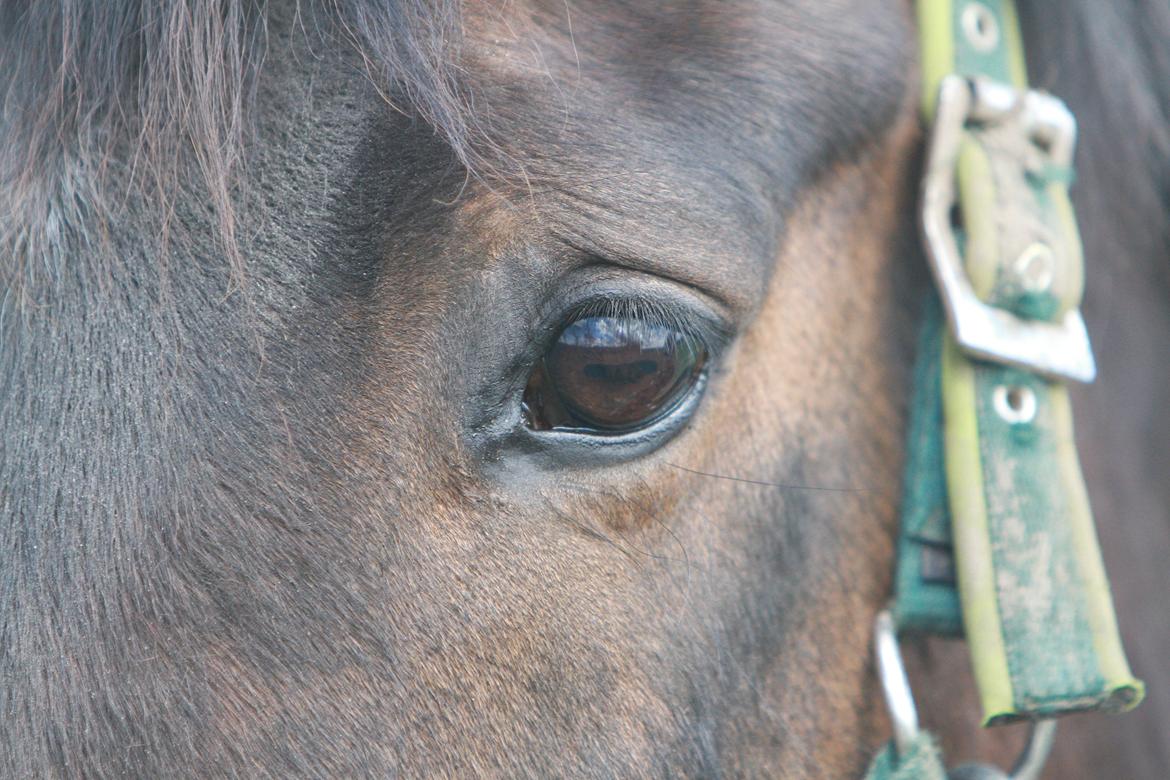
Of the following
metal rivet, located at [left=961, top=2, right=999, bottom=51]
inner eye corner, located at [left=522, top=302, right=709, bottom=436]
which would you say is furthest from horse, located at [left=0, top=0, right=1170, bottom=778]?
metal rivet, located at [left=961, top=2, right=999, bottom=51]

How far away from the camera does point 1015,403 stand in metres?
1.06

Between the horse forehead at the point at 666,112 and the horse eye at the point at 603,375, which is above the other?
the horse forehead at the point at 666,112

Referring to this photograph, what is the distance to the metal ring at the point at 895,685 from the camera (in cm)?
Answer: 99

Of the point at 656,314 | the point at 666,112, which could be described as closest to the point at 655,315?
the point at 656,314

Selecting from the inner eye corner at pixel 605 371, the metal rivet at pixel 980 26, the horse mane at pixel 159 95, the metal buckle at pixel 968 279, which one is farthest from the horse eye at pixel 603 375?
the metal rivet at pixel 980 26

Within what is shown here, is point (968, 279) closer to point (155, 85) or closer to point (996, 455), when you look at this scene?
point (996, 455)

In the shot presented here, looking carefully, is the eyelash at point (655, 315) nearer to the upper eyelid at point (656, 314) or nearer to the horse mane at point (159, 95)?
the upper eyelid at point (656, 314)

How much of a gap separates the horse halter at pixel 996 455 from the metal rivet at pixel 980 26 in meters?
0.03

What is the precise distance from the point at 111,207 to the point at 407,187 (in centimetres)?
23

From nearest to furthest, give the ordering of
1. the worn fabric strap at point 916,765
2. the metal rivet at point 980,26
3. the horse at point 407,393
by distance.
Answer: the horse at point 407,393, the worn fabric strap at point 916,765, the metal rivet at point 980,26

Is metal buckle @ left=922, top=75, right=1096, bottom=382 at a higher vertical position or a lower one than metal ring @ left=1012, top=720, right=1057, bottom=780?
higher

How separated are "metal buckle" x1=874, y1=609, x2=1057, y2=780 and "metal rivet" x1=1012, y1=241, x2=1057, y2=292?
34 cm

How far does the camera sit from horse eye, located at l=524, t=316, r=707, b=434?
0.89m

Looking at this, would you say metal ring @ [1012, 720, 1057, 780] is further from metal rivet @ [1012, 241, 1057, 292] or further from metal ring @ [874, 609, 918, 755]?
metal rivet @ [1012, 241, 1057, 292]
